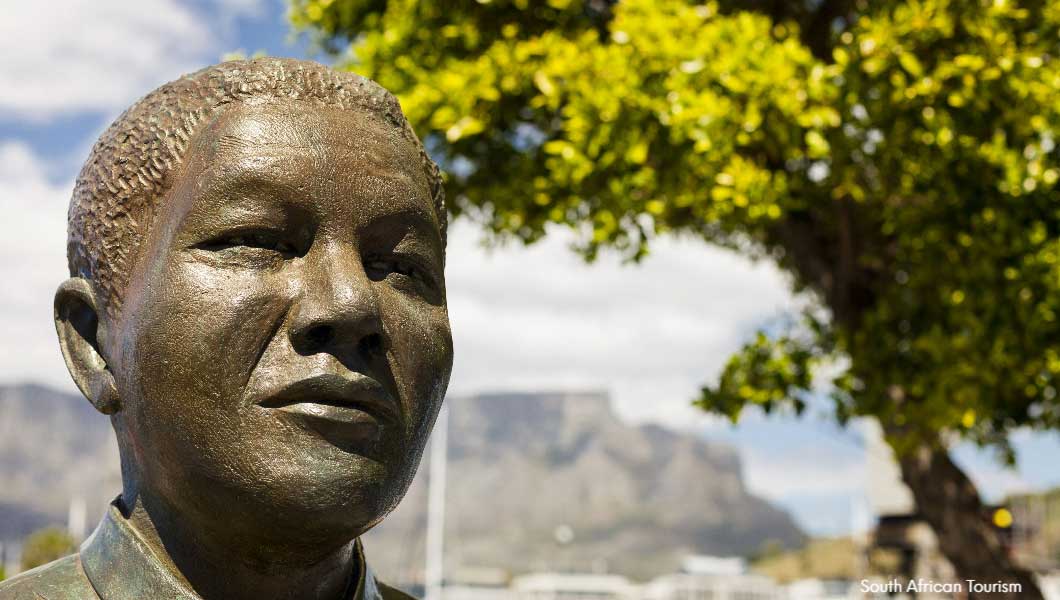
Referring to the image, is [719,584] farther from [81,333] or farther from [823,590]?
[81,333]

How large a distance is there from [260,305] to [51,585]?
68cm

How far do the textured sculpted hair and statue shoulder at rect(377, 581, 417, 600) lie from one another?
2.86 feet

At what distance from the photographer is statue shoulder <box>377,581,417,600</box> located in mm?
2357

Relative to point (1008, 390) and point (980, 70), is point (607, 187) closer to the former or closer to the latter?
point (980, 70)

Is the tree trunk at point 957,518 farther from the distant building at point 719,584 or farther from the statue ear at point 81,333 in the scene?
the statue ear at point 81,333

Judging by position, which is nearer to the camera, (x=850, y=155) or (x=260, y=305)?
(x=260, y=305)

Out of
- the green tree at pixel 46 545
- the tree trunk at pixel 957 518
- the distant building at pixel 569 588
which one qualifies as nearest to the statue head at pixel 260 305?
the tree trunk at pixel 957 518

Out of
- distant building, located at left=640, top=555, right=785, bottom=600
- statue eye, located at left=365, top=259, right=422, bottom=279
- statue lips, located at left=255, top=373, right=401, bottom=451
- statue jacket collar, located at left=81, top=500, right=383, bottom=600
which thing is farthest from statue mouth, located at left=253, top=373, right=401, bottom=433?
distant building, located at left=640, top=555, right=785, bottom=600

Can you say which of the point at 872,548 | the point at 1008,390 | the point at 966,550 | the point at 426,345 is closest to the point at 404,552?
the point at 872,548

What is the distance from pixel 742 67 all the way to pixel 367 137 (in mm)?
3489

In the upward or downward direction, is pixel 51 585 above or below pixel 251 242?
below

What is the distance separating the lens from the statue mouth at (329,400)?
176cm

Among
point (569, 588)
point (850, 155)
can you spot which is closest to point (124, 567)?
point (850, 155)

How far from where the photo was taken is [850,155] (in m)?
5.68
